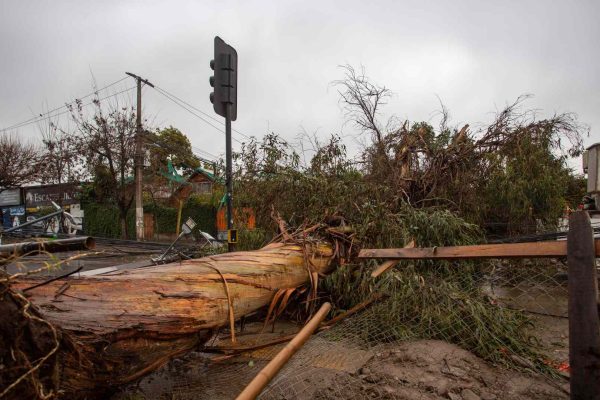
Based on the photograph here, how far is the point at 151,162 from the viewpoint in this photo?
19.0 m

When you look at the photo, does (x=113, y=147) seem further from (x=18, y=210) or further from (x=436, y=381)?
(x=436, y=381)

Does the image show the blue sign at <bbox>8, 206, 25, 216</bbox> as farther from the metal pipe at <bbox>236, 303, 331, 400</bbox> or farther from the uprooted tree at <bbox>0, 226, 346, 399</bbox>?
the metal pipe at <bbox>236, 303, 331, 400</bbox>

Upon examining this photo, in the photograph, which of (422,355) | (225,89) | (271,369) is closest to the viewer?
(271,369)

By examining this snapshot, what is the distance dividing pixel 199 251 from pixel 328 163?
101 inches

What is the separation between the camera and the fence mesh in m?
2.33

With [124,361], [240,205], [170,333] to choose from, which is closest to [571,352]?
[170,333]

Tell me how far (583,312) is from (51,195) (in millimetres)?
25279

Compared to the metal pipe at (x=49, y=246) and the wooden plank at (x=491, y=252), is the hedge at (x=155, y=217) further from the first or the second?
the metal pipe at (x=49, y=246)

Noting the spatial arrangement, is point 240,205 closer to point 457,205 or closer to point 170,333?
point 457,205

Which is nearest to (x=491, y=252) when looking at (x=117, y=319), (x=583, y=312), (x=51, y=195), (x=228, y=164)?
(x=583, y=312)

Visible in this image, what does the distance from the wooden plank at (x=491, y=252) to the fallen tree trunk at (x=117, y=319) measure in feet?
3.61

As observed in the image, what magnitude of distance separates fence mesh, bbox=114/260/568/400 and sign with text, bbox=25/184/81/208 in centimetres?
2170

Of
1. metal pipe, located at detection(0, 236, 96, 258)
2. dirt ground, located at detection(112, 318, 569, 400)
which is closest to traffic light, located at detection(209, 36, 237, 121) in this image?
dirt ground, located at detection(112, 318, 569, 400)

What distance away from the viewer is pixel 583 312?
1580 mm
